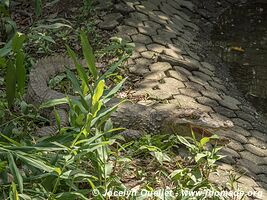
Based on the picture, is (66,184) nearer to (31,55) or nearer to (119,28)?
(31,55)

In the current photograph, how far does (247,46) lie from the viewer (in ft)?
24.2

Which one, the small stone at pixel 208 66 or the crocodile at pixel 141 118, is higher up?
the crocodile at pixel 141 118

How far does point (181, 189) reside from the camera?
370 centimetres

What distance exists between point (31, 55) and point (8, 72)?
7.06ft

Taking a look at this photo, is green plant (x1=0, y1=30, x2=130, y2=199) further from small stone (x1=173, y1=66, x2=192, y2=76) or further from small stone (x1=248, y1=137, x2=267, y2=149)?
small stone (x1=173, y1=66, x2=192, y2=76)

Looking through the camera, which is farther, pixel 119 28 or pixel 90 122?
pixel 119 28

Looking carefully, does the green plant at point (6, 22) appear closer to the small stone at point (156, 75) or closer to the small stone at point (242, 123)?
the small stone at point (156, 75)

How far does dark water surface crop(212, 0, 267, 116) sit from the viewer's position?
6.32 m

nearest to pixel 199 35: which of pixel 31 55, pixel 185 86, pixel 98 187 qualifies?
pixel 185 86

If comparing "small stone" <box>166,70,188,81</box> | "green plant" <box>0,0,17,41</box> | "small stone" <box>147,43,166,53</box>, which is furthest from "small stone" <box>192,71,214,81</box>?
"green plant" <box>0,0,17,41</box>

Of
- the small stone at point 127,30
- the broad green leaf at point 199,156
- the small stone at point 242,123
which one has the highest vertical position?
the broad green leaf at point 199,156

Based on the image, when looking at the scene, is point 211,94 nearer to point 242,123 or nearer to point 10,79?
point 242,123

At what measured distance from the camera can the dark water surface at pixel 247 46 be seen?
632cm

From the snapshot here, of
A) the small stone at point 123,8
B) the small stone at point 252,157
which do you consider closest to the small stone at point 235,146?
the small stone at point 252,157
